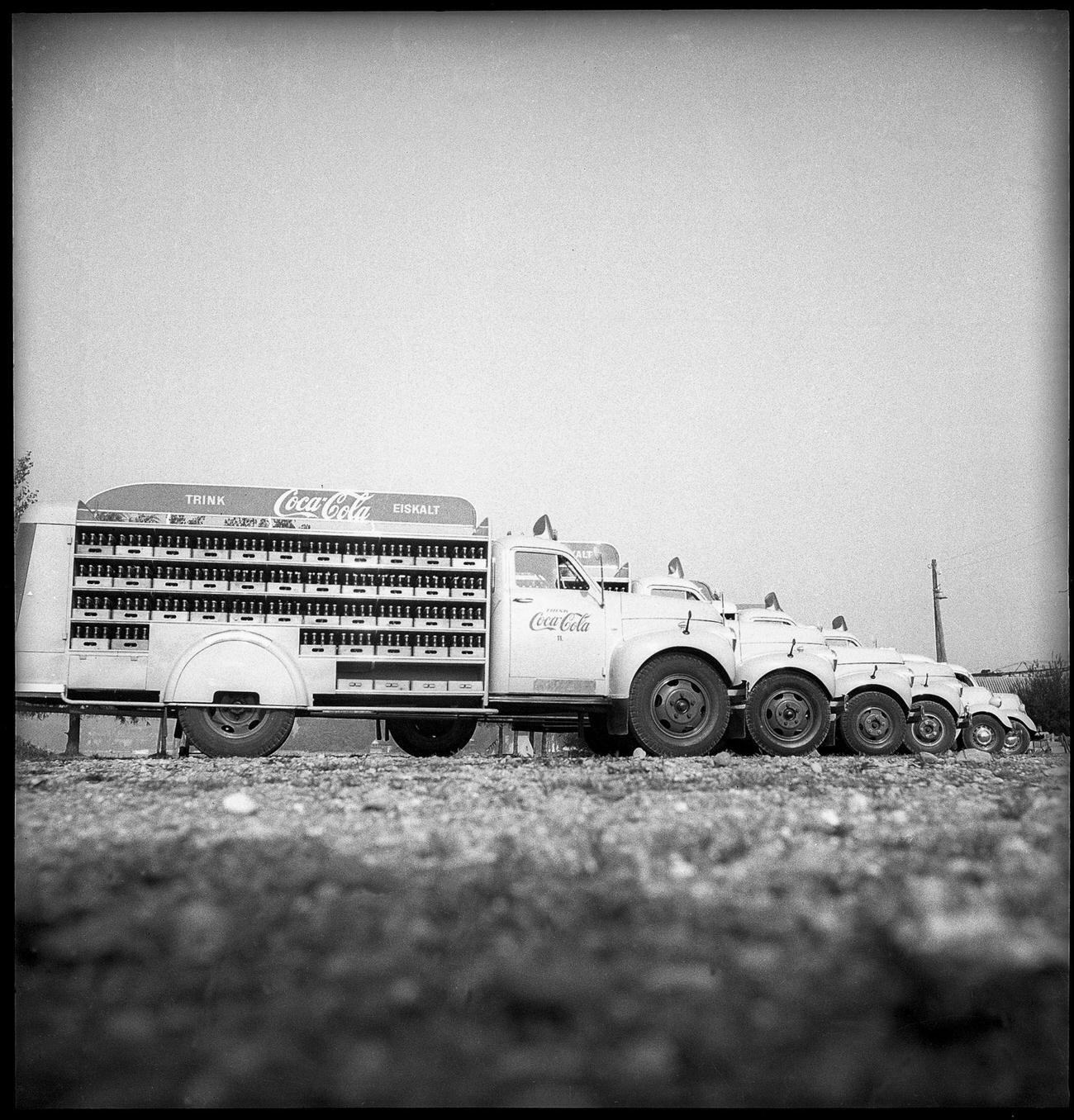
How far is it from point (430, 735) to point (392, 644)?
2220 mm

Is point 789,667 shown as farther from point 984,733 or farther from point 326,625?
point 984,733

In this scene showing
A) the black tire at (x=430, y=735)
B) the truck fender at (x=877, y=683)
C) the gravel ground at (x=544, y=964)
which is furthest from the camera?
the truck fender at (x=877, y=683)

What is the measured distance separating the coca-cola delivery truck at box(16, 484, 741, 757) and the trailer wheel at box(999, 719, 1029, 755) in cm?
778

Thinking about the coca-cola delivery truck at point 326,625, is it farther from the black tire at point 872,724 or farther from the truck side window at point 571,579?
the black tire at point 872,724

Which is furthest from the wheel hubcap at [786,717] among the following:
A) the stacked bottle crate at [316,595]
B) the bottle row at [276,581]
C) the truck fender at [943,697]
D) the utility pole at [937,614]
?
the utility pole at [937,614]

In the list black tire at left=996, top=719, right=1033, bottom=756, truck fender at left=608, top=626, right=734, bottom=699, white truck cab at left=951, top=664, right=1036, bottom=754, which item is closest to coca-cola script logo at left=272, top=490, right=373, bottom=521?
truck fender at left=608, top=626, right=734, bottom=699

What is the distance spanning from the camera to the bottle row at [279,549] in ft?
29.5

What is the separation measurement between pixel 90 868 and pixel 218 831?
63cm

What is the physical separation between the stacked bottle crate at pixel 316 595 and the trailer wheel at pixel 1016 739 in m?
9.98

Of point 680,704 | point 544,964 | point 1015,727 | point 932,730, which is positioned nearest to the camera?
point 544,964

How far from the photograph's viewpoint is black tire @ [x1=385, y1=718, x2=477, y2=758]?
36.4 feet

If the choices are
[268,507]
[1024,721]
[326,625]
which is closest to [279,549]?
[268,507]

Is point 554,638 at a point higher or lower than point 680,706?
higher

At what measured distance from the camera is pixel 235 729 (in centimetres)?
898
